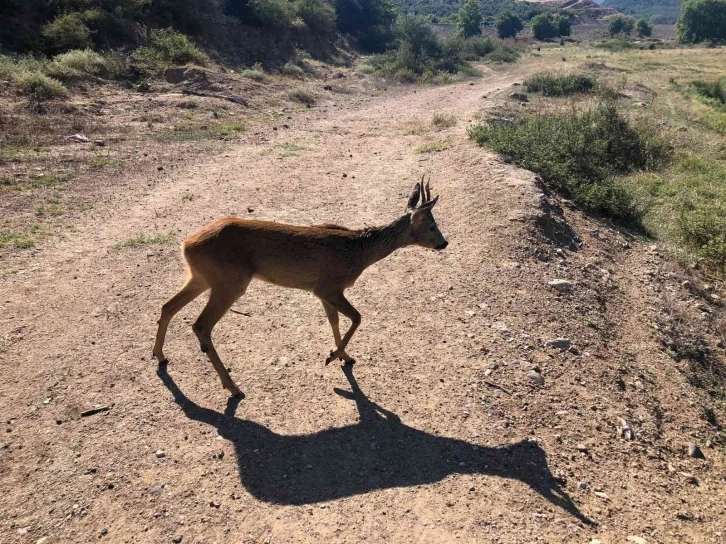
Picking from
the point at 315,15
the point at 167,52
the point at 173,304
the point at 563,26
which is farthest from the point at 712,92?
the point at 563,26

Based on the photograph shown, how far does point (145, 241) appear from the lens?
346 inches

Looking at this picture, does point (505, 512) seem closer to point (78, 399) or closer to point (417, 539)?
point (417, 539)

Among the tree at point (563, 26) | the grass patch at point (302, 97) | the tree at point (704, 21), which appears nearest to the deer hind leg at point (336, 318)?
the grass patch at point (302, 97)

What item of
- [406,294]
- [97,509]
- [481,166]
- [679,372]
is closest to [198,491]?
[97,509]

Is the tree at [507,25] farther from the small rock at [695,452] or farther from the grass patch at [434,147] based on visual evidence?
the small rock at [695,452]

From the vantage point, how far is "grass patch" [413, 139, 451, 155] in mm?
14534

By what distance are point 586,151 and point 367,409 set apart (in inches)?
417

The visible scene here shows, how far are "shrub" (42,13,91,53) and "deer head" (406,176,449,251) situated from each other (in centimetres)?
2367

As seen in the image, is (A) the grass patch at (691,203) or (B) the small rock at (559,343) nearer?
(B) the small rock at (559,343)

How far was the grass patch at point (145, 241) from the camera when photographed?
862 cm

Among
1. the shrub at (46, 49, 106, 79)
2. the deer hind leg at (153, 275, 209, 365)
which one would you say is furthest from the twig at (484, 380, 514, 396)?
the shrub at (46, 49, 106, 79)

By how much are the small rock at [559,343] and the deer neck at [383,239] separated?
2.31 metres

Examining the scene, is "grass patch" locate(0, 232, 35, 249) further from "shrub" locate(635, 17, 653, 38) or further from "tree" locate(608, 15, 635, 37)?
"shrub" locate(635, 17, 653, 38)

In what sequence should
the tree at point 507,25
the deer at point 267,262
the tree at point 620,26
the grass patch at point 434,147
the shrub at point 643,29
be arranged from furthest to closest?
the tree at point 620,26 → the shrub at point 643,29 → the tree at point 507,25 → the grass patch at point 434,147 → the deer at point 267,262
